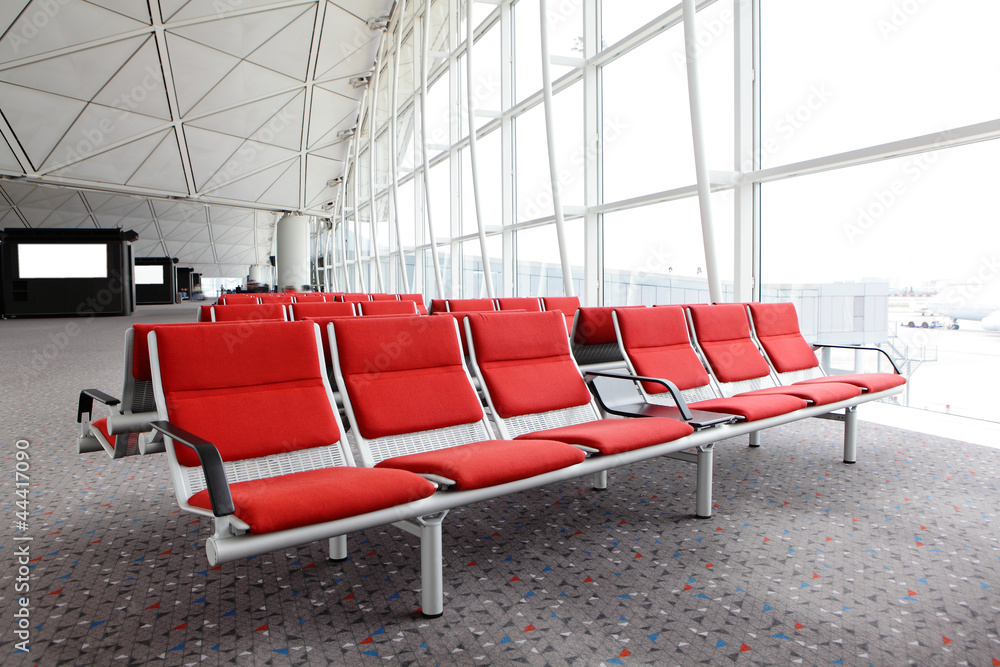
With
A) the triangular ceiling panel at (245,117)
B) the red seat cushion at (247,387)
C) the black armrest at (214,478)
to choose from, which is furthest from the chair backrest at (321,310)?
the triangular ceiling panel at (245,117)

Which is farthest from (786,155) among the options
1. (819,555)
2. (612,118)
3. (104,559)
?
(104,559)

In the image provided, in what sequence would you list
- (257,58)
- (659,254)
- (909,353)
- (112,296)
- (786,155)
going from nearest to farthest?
1. (909,353)
2. (786,155)
3. (659,254)
4. (257,58)
5. (112,296)

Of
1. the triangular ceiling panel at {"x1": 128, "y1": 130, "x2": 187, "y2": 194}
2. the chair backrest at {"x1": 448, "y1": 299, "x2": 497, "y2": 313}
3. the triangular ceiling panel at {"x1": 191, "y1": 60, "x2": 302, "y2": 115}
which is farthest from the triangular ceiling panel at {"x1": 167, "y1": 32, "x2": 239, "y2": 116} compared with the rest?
the chair backrest at {"x1": 448, "y1": 299, "x2": 497, "y2": 313}

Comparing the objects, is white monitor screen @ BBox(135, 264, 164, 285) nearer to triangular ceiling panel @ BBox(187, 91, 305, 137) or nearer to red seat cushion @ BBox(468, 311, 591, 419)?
triangular ceiling panel @ BBox(187, 91, 305, 137)

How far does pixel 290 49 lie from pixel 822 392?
17.7 meters

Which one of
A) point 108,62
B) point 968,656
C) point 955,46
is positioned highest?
point 108,62

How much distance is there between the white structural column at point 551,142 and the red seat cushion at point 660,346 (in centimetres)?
443

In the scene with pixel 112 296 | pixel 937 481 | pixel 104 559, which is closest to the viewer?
pixel 104 559

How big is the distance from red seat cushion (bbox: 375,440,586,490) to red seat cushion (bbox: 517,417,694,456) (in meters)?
0.12

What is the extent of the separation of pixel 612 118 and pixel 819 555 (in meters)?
7.27

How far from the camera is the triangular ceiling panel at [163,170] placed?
1938 centimetres

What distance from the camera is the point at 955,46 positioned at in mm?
4703

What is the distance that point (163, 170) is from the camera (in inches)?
803

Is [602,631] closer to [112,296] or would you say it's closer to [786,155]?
[786,155]
